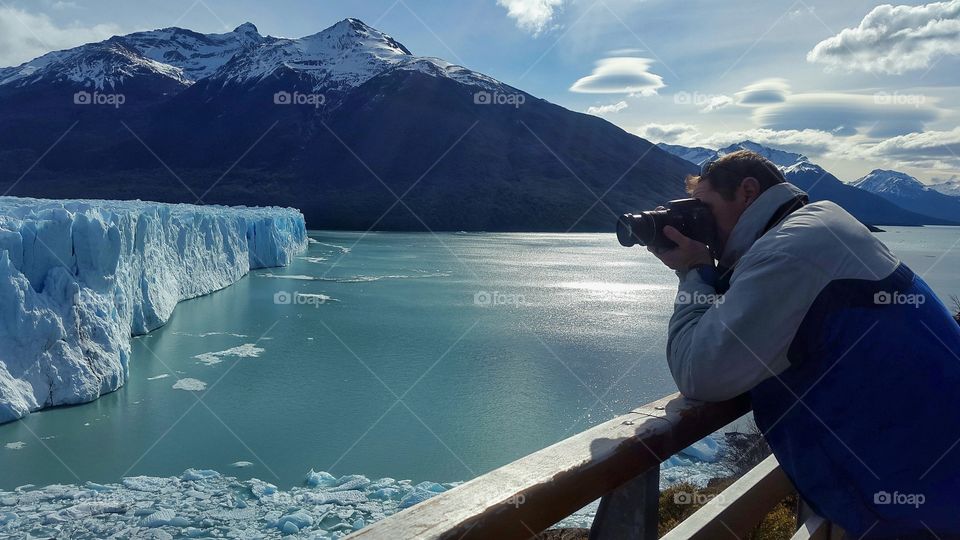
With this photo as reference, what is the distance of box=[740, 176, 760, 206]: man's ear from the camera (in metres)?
1.31

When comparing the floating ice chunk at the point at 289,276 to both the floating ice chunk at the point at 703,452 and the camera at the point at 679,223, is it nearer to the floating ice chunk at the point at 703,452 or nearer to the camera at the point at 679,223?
the floating ice chunk at the point at 703,452

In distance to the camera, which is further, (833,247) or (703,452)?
(703,452)

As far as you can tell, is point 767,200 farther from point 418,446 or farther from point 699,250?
point 418,446

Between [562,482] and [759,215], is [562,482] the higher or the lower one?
the lower one

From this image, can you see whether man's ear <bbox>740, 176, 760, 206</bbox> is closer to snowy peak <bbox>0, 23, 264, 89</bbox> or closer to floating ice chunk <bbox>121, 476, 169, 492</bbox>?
floating ice chunk <bbox>121, 476, 169, 492</bbox>

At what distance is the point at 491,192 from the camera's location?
6969 centimetres

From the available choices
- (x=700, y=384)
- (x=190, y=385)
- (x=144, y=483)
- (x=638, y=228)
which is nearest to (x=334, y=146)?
(x=190, y=385)

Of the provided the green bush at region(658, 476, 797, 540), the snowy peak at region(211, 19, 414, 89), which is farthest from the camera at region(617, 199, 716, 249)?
the snowy peak at region(211, 19, 414, 89)

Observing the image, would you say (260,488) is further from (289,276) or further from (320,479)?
(289,276)

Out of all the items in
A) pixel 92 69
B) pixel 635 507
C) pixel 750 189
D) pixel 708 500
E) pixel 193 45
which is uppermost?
pixel 193 45

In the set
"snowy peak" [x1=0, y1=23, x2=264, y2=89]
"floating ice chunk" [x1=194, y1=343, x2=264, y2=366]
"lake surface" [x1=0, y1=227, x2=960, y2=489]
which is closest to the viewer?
"lake surface" [x1=0, y1=227, x2=960, y2=489]

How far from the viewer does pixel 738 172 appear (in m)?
1.34

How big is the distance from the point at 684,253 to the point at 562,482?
26.0 inches

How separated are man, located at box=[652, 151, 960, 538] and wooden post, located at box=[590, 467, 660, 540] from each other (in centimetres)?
21
